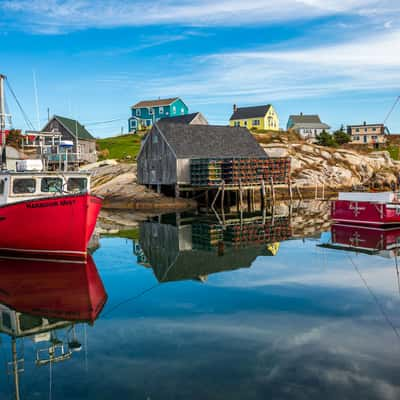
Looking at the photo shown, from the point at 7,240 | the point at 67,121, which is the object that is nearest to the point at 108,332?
the point at 7,240

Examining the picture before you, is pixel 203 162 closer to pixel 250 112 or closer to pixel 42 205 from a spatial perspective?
pixel 42 205

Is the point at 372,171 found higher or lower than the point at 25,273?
higher

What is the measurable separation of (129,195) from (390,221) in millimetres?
28083

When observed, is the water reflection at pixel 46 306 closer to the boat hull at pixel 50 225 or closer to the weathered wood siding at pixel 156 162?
the boat hull at pixel 50 225

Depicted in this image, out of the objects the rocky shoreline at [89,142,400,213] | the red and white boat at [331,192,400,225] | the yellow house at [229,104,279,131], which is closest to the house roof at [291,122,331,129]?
the yellow house at [229,104,279,131]

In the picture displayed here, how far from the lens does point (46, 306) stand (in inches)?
534

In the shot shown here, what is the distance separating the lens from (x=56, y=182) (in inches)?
821

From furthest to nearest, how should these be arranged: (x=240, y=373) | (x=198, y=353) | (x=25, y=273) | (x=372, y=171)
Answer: (x=372, y=171)
(x=25, y=273)
(x=198, y=353)
(x=240, y=373)

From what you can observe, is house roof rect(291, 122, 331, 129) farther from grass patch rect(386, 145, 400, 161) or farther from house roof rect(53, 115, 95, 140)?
house roof rect(53, 115, 95, 140)

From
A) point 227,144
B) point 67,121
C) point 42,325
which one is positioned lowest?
point 42,325

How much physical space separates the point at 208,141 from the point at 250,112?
51.7 meters

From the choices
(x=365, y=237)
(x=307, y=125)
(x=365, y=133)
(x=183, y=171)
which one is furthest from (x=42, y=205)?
(x=365, y=133)

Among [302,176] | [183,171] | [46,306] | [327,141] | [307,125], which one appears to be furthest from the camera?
[307,125]

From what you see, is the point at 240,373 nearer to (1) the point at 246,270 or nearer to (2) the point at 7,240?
(1) the point at 246,270
